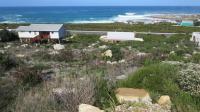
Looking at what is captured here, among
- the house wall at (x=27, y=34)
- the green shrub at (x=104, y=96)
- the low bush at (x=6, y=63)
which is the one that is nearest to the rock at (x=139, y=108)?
the green shrub at (x=104, y=96)

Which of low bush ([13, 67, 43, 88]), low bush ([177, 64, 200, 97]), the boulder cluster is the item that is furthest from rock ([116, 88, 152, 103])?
low bush ([13, 67, 43, 88])

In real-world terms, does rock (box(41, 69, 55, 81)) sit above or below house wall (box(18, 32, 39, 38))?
above

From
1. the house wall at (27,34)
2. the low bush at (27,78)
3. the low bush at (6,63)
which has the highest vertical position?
the low bush at (27,78)

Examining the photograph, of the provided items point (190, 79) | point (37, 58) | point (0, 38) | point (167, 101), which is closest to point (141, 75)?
point (190, 79)

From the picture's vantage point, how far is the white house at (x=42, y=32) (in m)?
47.2

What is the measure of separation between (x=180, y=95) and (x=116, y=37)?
3759 centimetres

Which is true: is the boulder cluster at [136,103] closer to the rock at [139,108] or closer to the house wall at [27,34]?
the rock at [139,108]

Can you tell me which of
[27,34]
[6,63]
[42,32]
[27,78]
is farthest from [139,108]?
[27,34]

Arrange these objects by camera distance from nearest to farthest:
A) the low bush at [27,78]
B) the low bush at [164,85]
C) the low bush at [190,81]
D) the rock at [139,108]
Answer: the rock at [139,108]
the low bush at [164,85]
the low bush at [190,81]
the low bush at [27,78]

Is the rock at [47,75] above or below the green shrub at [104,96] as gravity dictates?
below

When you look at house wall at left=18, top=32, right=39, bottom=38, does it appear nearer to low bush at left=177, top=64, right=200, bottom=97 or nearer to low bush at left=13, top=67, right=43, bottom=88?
low bush at left=13, top=67, right=43, bottom=88

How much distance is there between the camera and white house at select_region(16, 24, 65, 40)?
4722cm

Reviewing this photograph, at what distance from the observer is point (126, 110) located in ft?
27.2

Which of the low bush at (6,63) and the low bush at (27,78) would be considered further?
the low bush at (6,63)
